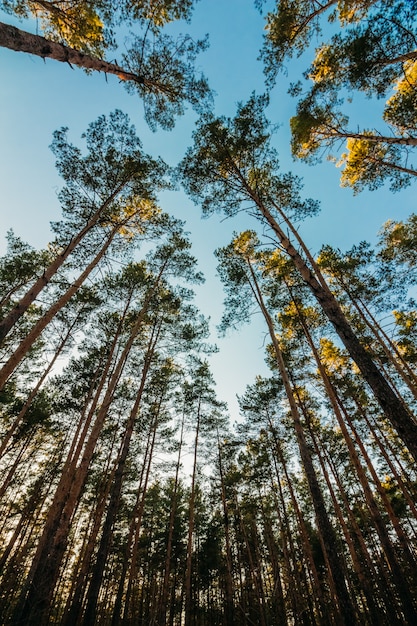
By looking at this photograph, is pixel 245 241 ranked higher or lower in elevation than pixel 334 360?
higher

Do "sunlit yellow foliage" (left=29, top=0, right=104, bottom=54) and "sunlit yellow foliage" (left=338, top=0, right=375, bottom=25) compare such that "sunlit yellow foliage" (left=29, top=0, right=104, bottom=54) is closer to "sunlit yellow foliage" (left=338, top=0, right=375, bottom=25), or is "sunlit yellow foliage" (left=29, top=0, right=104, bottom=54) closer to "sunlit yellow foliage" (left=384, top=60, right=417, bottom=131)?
"sunlit yellow foliage" (left=338, top=0, right=375, bottom=25)

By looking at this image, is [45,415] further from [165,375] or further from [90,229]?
[90,229]

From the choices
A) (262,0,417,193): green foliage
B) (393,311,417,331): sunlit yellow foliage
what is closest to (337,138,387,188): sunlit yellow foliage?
(262,0,417,193): green foliage

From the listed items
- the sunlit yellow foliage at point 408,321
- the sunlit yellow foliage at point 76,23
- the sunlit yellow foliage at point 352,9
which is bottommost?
the sunlit yellow foliage at point 76,23

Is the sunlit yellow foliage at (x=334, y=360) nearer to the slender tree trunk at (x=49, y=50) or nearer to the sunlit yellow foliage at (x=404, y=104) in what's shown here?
the sunlit yellow foliage at (x=404, y=104)

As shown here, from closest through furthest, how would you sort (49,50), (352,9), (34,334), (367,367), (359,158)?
(49,50), (367,367), (34,334), (352,9), (359,158)

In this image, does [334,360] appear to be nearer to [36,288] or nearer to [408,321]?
[408,321]

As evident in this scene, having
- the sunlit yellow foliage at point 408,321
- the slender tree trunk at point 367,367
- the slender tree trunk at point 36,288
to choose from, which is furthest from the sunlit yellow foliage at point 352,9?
the sunlit yellow foliage at point 408,321

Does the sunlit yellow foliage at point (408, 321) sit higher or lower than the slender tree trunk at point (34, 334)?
higher

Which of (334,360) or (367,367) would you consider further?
(334,360)

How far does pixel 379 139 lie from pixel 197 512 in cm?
2516

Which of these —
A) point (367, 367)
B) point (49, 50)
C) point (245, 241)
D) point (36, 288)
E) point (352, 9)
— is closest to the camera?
point (49, 50)

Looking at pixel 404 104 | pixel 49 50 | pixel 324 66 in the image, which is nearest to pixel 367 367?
pixel 49 50

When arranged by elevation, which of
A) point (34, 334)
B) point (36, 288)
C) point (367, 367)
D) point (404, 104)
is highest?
point (404, 104)
